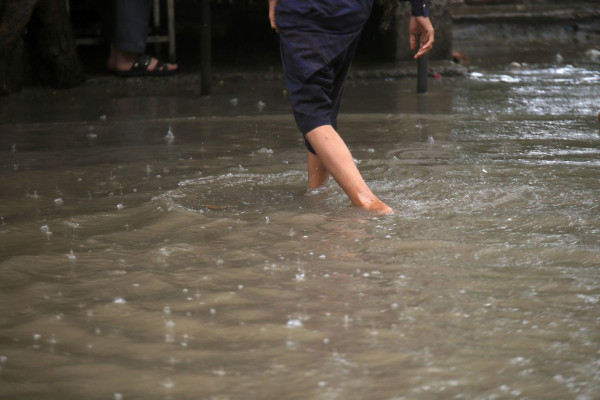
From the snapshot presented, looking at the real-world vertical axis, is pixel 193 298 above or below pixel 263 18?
below

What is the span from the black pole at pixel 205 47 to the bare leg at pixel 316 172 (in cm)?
253

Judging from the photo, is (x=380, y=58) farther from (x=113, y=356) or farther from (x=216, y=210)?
(x=113, y=356)

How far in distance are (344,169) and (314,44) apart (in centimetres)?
48

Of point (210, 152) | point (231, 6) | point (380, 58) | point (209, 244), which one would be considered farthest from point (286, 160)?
point (231, 6)

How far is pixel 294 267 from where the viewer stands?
7.88 feet

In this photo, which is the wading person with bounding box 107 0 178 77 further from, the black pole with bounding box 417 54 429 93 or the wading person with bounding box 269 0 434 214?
the wading person with bounding box 269 0 434 214

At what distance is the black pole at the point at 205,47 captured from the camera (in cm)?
554

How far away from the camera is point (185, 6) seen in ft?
28.6

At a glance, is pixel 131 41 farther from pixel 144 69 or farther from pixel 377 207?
pixel 377 207

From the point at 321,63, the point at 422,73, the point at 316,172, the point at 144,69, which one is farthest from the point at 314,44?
the point at 144,69

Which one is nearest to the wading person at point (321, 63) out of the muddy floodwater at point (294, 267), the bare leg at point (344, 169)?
the bare leg at point (344, 169)

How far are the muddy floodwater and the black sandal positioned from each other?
188cm

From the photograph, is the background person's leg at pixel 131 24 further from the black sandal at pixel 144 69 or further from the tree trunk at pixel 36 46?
the tree trunk at pixel 36 46

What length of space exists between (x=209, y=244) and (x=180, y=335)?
2.39 ft
